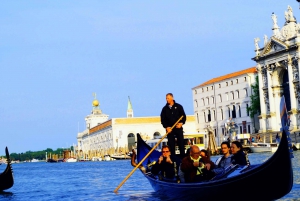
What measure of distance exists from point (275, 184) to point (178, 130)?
402cm

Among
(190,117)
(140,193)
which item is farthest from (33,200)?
(190,117)

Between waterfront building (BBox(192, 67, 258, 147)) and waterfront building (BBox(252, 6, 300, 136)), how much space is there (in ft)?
19.1

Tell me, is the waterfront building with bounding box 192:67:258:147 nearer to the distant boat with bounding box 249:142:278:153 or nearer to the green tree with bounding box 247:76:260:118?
the green tree with bounding box 247:76:260:118

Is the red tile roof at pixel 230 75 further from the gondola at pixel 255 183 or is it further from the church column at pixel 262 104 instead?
the gondola at pixel 255 183

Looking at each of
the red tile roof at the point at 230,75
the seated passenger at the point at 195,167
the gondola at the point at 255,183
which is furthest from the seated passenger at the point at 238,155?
the red tile roof at the point at 230,75

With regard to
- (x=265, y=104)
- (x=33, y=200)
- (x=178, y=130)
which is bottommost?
(x=33, y=200)

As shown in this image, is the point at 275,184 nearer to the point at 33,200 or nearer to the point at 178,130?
the point at 178,130

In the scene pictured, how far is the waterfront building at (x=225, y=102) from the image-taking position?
5922 cm

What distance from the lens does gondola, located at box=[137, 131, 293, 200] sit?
8320 millimetres

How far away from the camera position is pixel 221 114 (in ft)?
208

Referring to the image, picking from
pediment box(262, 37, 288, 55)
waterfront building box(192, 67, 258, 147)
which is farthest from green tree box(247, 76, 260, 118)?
pediment box(262, 37, 288, 55)

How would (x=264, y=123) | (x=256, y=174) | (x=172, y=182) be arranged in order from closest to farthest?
1. (x=256, y=174)
2. (x=172, y=182)
3. (x=264, y=123)

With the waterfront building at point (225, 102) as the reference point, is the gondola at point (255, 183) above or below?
below

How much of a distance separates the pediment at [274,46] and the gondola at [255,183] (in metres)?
41.4
